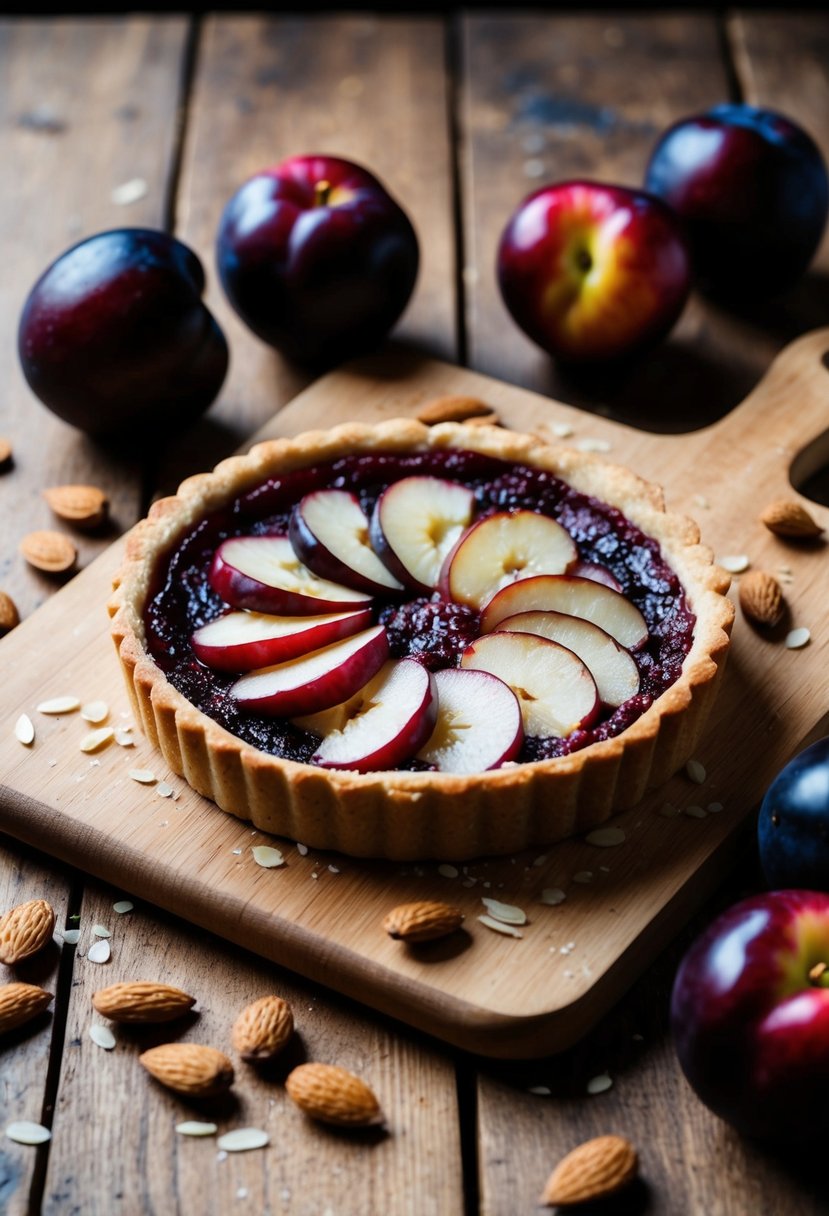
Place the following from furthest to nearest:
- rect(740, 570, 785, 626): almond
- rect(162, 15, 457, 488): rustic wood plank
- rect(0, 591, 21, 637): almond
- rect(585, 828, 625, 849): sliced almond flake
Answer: rect(162, 15, 457, 488): rustic wood plank, rect(0, 591, 21, 637): almond, rect(740, 570, 785, 626): almond, rect(585, 828, 625, 849): sliced almond flake

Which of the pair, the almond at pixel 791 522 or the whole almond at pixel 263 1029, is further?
the almond at pixel 791 522

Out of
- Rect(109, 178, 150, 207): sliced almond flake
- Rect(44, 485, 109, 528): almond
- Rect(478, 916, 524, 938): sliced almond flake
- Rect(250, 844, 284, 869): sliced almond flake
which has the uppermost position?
Rect(109, 178, 150, 207): sliced almond flake

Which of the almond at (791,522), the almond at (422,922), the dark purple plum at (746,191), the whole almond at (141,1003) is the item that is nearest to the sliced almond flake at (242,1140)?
the whole almond at (141,1003)

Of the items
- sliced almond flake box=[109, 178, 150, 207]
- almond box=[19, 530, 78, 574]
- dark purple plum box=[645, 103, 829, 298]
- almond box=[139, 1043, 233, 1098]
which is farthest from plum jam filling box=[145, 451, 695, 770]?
sliced almond flake box=[109, 178, 150, 207]

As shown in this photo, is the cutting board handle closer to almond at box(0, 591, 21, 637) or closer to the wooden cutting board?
the wooden cutting board

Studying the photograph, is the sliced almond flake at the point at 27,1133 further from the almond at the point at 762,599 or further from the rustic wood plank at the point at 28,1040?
the almond at the point at 762,599

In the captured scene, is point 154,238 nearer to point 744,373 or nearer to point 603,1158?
point 744,373
